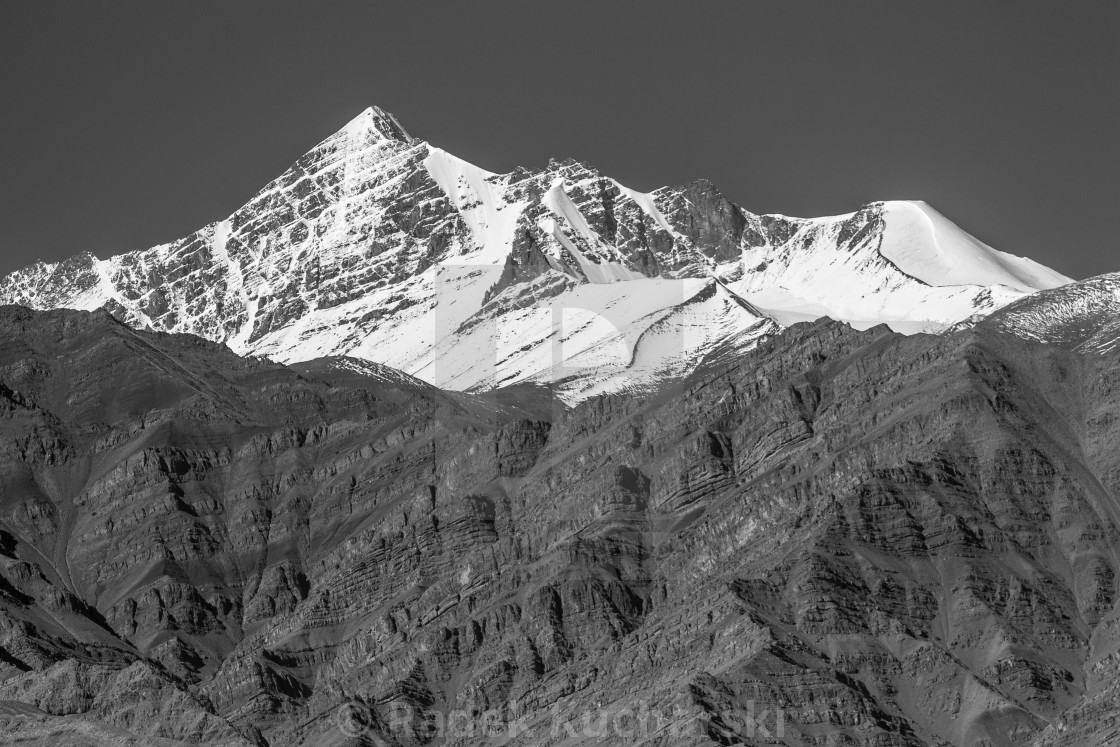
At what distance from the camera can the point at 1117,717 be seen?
199 metres
